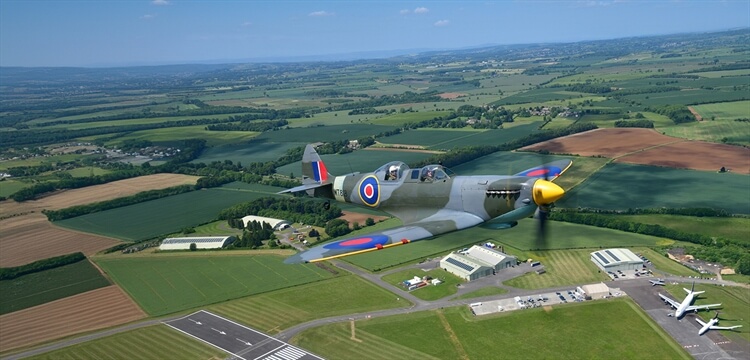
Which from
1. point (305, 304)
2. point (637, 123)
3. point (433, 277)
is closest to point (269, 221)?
point (305, 304)

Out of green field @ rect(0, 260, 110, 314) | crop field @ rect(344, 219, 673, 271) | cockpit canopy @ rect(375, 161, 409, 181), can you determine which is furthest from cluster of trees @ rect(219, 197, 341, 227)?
cockpit canopy @ rect(375, 161, 409, 181)

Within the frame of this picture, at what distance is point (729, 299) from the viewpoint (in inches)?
1986

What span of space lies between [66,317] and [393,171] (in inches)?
1678

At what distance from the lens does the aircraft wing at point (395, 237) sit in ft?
86.5

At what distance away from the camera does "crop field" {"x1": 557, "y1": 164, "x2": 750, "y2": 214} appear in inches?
2940

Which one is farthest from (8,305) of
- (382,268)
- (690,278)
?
(690,278)

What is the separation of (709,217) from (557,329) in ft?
128

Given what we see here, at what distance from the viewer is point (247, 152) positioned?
137m

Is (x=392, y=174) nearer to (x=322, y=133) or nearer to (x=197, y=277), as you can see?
(x=197, y=277)

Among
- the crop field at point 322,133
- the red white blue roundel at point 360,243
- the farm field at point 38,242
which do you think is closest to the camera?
the red white blue roundel at point 360,243

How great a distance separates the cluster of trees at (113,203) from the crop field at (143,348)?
49.4 metres

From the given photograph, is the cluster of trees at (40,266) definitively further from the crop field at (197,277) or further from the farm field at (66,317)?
the farm field at (66,317)

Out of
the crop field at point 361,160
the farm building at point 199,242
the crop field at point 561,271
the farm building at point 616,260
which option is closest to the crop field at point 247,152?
the crop field at point 361,160

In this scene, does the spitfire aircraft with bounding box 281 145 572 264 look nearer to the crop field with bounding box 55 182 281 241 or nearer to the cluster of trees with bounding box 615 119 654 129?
the crop field with bounding box 55 182 281 241
